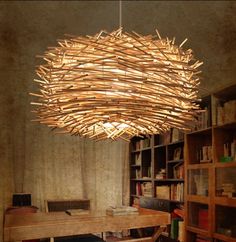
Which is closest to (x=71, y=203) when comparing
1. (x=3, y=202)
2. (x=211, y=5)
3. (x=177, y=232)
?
(x=3, y=202)

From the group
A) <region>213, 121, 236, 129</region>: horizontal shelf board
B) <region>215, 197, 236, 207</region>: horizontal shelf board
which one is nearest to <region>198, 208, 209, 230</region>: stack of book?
<region>215, 197, 236, 207</region>: horizontal shelf board

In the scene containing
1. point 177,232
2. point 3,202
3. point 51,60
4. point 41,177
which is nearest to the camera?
point 51,60

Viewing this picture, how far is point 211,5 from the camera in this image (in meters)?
4.05

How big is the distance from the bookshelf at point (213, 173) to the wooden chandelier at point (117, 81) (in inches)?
67.2

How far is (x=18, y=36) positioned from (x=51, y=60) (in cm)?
334

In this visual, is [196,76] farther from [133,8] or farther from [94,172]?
[94,172]

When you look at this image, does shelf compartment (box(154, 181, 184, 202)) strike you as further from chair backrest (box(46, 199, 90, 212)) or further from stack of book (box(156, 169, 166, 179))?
chair backrest (box(46, 199, 90, 212))

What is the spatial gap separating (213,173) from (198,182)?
14.4 inches

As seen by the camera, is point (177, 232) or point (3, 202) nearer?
point (177, 232)

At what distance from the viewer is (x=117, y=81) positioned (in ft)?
4.66

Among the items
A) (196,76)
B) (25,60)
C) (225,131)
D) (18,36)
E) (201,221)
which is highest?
(18,36)

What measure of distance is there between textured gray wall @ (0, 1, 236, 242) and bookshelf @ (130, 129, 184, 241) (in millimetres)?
736

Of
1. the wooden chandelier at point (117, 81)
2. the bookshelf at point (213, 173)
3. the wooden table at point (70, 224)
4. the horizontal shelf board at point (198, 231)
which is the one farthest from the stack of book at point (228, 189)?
the wooden chandelier at point (117, 81)

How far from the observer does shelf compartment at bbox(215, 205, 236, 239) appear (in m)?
3.03
